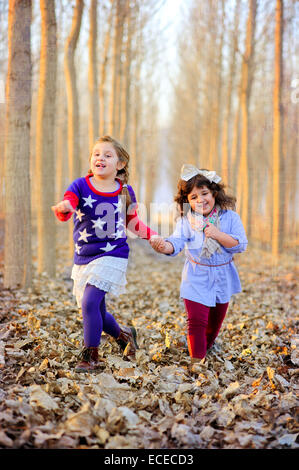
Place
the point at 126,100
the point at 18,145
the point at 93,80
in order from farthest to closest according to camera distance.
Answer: the point at 126,100 → the point at 93,80 → the point at 18,145

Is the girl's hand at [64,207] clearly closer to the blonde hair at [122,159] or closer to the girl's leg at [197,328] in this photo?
the blonde hair at [122,159]

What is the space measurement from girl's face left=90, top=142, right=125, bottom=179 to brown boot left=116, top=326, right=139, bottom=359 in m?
1.32

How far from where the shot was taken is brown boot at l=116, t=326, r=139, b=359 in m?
3.52

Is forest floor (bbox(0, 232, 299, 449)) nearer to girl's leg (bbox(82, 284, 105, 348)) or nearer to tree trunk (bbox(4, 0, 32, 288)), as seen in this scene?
girl's leg (bbox(82, 284, 105, 348))

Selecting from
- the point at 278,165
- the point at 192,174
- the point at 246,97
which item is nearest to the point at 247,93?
the point at 246,97

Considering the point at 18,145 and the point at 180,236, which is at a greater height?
the point at 18,145

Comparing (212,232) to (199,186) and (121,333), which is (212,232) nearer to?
(199,186)

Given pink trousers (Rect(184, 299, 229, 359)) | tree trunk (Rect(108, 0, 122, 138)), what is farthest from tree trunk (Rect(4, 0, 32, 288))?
tree trunk (Rect(108, 0, 122, 138))

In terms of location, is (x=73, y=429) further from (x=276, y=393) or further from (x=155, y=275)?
(x=155, y=275)

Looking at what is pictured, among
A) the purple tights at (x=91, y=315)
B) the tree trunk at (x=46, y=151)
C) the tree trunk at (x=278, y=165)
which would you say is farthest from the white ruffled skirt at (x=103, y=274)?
the tree trunk at (x=278, y=165)

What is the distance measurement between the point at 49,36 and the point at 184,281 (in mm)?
4738

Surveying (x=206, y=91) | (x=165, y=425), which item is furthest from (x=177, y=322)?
(x=206, y=91)

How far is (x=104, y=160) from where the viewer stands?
10.7 ft

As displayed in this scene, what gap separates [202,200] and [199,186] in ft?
0.39
